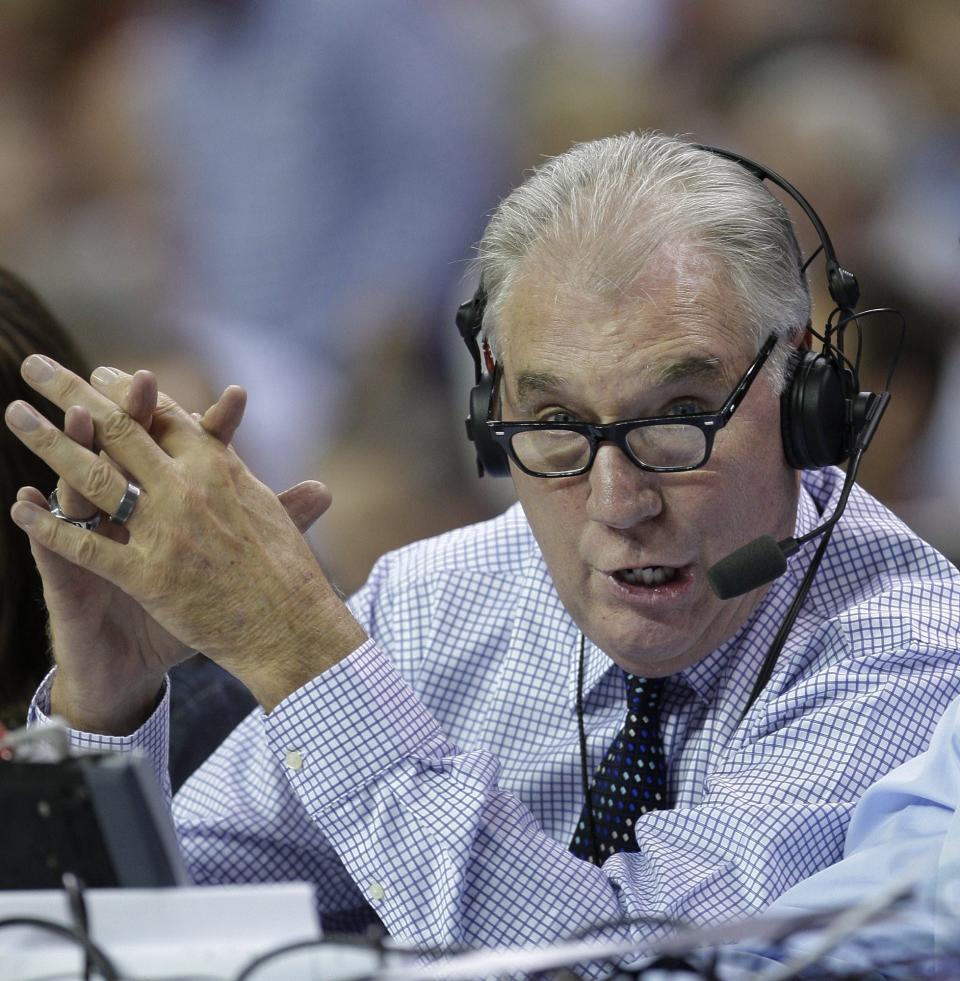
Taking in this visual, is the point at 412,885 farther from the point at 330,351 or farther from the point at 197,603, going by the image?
the point at 330,351

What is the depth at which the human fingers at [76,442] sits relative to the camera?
1.01 metres

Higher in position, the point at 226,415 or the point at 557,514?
the point at 226,415

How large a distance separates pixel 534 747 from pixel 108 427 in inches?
21.0

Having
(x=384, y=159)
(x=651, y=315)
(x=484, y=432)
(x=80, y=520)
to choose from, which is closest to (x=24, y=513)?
(x=80, y=520)

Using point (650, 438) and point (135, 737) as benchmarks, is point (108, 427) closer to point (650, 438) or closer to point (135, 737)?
point (135, 737)

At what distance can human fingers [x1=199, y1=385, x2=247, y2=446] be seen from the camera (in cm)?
102

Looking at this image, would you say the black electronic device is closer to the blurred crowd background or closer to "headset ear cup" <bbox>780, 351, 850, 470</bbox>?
"headset ear cup" <bbox>780, 351, 850, 470</bbox>

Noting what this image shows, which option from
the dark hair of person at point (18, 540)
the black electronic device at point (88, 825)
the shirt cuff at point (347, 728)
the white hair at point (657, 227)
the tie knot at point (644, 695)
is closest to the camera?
the black electronic device at point (88, 825)

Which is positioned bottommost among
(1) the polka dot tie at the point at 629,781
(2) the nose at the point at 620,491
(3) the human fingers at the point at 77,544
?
(1) the polka dot tie at the point at 629,781

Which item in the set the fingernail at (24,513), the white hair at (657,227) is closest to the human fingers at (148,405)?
the fingernail at (24,513)

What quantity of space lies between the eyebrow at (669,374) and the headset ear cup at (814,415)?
76mm

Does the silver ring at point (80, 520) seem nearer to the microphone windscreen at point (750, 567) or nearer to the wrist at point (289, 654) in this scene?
the wrist at point (289, 654)

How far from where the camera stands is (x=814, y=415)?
1.13 meters

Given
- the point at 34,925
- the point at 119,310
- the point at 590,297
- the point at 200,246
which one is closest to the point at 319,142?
the point at 200,246
